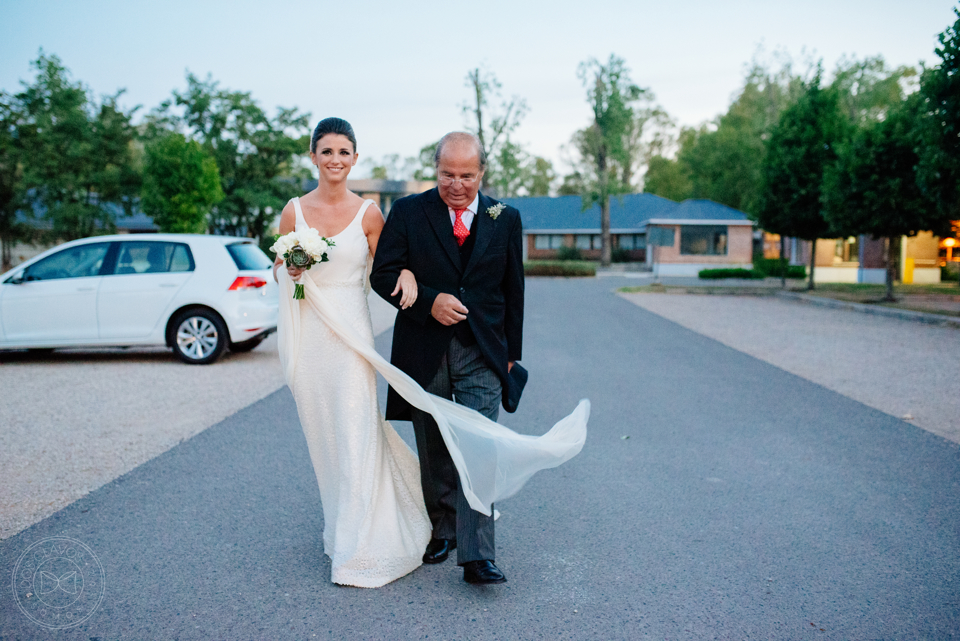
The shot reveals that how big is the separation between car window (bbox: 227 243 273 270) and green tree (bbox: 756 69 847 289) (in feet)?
65.3

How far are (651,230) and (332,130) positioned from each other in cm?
4155

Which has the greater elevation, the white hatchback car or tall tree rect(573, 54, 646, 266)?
tall tree rect(573, 54, 646, 266)

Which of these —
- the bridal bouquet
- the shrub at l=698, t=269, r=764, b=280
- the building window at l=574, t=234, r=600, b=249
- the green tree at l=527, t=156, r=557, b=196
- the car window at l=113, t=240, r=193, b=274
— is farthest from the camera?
the green tree at l=527, t=156, r=557, b=196

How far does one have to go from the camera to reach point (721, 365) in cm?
1028

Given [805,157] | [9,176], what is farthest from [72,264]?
[9,176]

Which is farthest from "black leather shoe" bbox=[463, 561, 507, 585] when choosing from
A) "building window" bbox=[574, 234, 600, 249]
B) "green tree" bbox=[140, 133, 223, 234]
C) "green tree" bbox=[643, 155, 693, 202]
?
"green tree" bbox=[643, 155, 693, 202]

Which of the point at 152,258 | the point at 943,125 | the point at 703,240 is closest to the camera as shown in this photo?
the point at 152,258

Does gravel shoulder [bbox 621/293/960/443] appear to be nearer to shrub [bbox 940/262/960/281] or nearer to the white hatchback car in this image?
the white hatchback car

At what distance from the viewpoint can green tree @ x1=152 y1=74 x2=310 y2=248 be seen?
3706 cm

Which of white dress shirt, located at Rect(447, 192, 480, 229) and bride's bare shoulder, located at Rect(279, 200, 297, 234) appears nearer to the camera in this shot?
white dress shirt, located at Rect(447, 192, 480, 229)

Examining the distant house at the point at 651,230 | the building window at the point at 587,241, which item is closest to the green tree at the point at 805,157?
the distant house at the point at 651,230

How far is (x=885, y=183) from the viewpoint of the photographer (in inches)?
778

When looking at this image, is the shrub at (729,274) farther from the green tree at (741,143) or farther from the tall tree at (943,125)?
the tall tree at (943,125)

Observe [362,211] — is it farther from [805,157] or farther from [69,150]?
[69,150]
